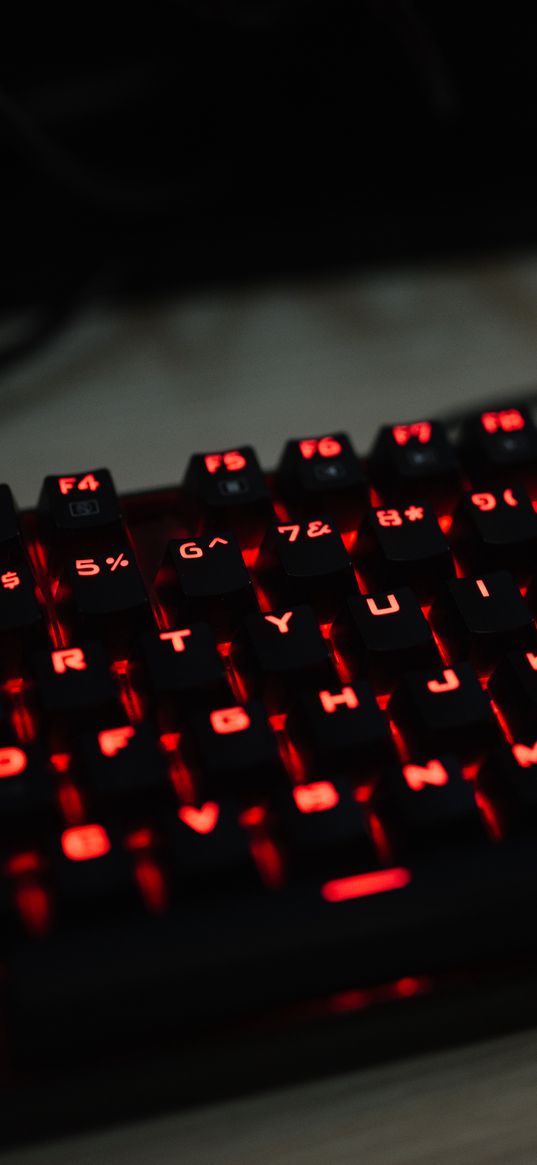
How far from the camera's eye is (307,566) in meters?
A: 0.44

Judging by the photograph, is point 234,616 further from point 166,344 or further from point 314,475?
point 166,344

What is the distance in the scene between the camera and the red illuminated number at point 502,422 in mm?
507

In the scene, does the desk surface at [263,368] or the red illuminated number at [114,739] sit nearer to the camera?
the red illuminated number at [114,739]

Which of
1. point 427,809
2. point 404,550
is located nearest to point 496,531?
point 404,550

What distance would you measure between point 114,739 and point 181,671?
40mm

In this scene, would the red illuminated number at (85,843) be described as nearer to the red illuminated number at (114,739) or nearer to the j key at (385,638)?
the red illuminated number at (114,739)

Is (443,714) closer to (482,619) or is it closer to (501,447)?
(482,619)

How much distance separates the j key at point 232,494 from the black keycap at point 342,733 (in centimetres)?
10

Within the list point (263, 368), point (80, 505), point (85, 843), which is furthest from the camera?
point (263, 368)

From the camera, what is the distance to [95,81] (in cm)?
64

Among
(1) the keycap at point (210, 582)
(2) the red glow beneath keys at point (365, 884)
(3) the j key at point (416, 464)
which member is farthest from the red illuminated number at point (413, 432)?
(2) the red glow beneath keys at point (365, 884)

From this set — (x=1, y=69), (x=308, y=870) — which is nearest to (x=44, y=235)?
(x=1, y=69)

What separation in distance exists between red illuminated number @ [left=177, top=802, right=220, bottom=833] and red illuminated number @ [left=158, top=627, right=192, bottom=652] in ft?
0.23

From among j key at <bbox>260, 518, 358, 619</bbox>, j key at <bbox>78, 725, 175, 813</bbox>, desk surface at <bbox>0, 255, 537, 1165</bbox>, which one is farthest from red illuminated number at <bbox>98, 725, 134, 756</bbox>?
desk surface at <bbox>0, 255, 537, 1165</bbox>
